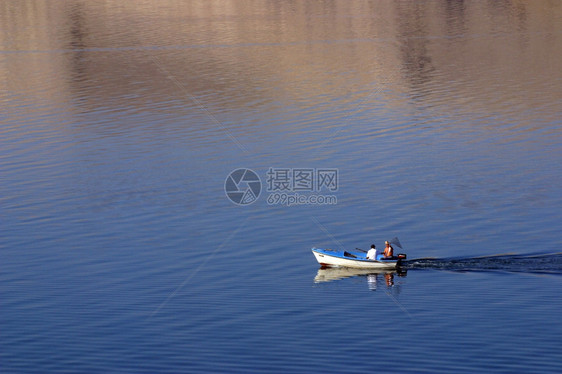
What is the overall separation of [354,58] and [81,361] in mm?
87089

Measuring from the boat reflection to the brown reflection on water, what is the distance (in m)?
43.0

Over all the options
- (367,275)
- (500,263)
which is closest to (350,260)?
(367,275)

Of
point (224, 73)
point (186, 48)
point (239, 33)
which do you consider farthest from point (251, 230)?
point (239, 33)

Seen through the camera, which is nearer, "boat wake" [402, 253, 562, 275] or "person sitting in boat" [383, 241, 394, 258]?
"boat wake" [402, 253, 562, 275]

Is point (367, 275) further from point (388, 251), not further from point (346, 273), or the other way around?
point (388, 251)

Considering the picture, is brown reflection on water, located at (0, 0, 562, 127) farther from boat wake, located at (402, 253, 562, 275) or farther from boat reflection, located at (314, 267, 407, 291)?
boat reflection, located at (314, 267, 407, 291)

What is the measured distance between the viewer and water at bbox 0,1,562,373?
40.4 metres

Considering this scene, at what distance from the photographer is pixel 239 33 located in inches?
5605
